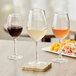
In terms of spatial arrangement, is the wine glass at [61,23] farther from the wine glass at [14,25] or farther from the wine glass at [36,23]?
the wine glass at [14,25]

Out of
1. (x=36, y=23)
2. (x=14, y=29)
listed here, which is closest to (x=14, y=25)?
(x=14, y=29)

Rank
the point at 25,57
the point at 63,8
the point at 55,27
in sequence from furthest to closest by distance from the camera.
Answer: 1. the point at 63,8
2. the point at 25,57
3. the point at 55,27

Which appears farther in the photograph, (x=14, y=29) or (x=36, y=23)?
(x=14, y=29)

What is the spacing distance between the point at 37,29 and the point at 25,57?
0.70ft

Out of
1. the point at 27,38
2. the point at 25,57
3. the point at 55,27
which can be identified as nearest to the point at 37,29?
the point at 55,27

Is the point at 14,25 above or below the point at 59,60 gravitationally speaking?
above

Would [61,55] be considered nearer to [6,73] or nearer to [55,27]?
[55,27]

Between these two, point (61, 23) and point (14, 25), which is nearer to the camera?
point (61, 23)

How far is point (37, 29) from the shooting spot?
1077 millimetres

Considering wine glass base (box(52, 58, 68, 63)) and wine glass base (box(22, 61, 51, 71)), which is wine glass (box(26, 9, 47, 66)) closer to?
wine glass base (box(22, 61, 51, 71))

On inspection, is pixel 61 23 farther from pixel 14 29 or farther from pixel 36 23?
pixel 14 29

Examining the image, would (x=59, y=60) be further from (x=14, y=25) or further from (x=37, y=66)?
(x=14, y=25)

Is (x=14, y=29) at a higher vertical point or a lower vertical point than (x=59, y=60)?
higher

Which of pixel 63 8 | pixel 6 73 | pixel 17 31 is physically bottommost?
pixel 6 73
